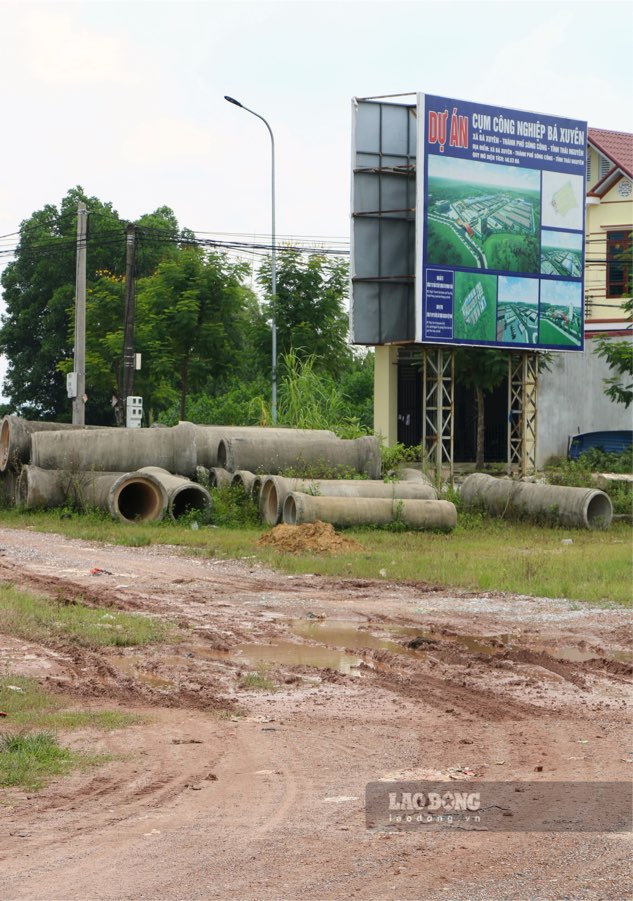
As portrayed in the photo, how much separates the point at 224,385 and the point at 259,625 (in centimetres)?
3388

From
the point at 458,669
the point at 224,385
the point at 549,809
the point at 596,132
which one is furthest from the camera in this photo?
the point at 224,385

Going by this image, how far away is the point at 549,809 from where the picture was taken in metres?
5.74

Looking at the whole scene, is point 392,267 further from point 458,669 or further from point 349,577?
point 458,669

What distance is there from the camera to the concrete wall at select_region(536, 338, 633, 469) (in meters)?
34.1

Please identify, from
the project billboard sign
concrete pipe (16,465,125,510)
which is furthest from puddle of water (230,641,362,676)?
the project billboard sign

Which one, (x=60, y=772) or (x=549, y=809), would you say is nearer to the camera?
(x=549, y=809)

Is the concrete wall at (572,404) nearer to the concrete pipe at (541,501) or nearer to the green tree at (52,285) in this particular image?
the concrete pipe at (541,501)

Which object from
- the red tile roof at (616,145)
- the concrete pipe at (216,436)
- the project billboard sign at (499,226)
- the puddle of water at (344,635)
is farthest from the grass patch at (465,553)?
the red tile roof at (616,145)

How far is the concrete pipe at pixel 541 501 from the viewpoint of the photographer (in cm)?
2198

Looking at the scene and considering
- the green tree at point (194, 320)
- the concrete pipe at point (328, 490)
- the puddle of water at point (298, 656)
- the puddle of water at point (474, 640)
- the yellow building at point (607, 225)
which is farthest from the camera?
the yellow building at point (607, 225)

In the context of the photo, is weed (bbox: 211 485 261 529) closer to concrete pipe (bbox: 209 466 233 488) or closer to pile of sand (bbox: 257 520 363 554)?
concrete pipe (bbox: 209 466 233 488)

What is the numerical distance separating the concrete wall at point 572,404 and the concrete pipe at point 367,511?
43.7 ft

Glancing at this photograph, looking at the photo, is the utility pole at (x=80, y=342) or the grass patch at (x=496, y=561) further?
the utility pole at (x=80, y=342)

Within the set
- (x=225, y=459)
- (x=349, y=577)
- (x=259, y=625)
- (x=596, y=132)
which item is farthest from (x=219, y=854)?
(x=596, y=132)
